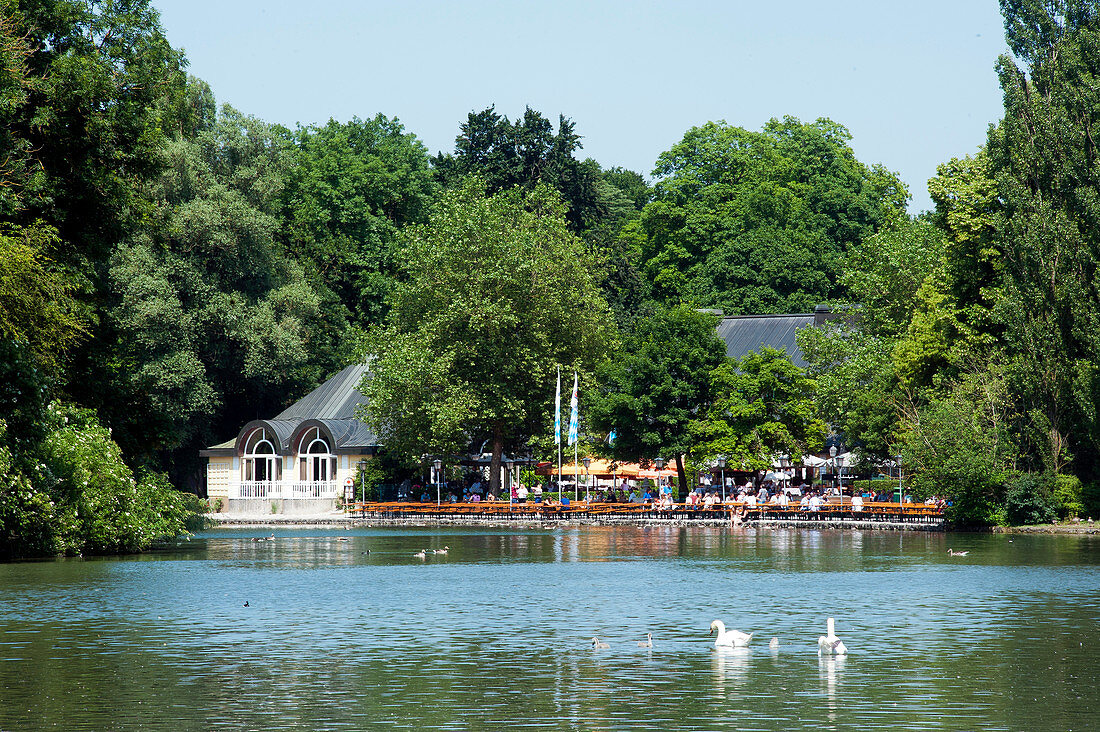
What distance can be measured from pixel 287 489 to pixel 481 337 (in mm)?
14944

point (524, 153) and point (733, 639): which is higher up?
point (524, 153)

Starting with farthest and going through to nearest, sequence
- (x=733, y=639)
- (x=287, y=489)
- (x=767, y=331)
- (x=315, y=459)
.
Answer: (x=767, y=331) → (x=315, y=459) → (x=287, y=489) → (x=733, y=639)

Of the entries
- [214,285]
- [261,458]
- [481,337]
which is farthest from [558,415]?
[214,285]

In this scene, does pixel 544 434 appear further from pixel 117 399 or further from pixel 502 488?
pixel 117 399

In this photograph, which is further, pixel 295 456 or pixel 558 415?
pixel 295 456

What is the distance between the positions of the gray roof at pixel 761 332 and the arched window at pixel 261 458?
24.7 metres

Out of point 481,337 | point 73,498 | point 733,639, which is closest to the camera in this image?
point 733,639

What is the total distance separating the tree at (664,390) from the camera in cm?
5944

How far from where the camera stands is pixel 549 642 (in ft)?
69.2

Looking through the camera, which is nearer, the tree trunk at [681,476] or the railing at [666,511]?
the railing at [666,511]

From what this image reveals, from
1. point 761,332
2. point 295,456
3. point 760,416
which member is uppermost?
point 761,332

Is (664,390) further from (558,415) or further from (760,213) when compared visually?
(760,213)

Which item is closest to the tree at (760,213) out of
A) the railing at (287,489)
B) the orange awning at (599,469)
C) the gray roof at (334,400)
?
the orange awning at (599,469)

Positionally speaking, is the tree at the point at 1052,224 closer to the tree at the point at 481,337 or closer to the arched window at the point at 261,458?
the tree at the point at 481,337
